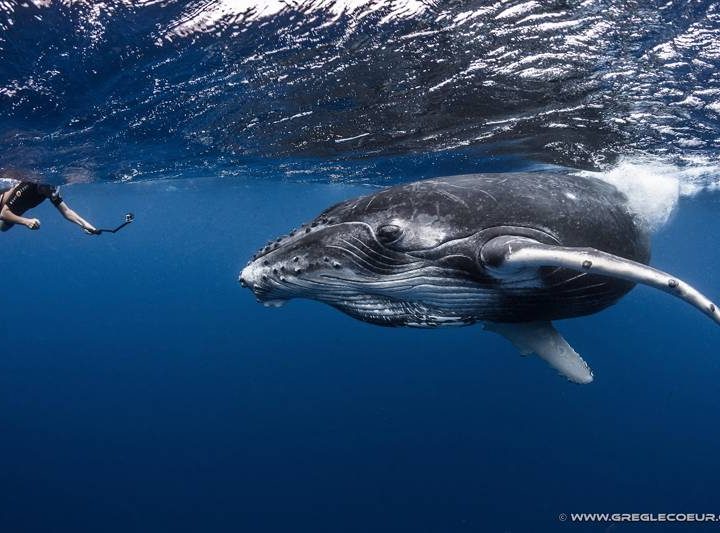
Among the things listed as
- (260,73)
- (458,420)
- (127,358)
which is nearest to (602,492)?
(458,420)

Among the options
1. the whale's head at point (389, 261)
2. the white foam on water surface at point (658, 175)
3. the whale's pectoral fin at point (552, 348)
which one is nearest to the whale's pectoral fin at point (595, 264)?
the whale's head at point (389, 261)

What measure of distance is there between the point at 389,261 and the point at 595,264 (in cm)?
139

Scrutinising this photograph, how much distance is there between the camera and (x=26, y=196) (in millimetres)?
12445

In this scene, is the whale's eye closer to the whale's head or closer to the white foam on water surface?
the whale's head

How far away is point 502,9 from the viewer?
5734 mm

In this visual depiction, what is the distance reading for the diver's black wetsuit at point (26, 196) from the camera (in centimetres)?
1117

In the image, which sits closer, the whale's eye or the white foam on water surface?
the whale's eye

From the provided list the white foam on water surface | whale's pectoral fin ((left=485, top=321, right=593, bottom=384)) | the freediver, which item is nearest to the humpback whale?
whale's pectoral fin ((left=485, top=321, right=593, bottom=384))

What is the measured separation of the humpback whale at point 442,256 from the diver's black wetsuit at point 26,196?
34.2 ft

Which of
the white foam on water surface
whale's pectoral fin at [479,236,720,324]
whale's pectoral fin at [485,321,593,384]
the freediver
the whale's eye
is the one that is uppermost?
the freediver

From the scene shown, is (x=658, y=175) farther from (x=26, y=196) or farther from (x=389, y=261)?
(x=26, y=196)

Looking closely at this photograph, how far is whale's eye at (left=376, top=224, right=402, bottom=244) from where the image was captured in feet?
10.6

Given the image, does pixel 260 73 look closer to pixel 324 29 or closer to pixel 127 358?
pixel 324 29

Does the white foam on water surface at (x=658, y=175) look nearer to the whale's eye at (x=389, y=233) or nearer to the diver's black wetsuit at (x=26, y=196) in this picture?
the whale's eye at (x=389, y=233)
